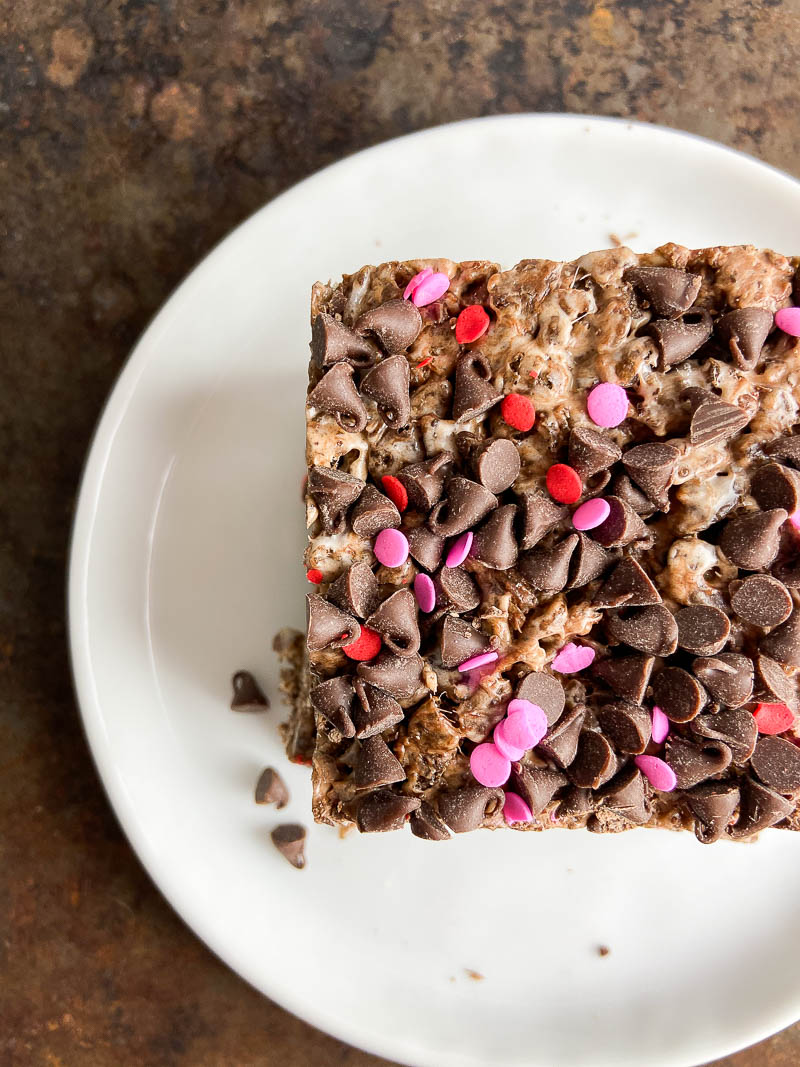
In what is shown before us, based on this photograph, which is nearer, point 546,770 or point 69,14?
point 546,770

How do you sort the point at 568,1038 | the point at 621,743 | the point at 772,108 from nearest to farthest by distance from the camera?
1. the point at 621,743
2. the point at 568,1038
3. the point at 772,108

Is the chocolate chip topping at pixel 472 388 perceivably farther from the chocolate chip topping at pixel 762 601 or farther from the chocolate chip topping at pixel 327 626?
the chocolate chip topping at pixel 762 601

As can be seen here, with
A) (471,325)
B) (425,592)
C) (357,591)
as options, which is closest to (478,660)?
(425,592)

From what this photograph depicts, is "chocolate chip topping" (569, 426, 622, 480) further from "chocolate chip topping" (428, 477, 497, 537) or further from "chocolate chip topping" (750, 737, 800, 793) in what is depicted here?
"chocolate chip topping" (750, 737, 800, 793)

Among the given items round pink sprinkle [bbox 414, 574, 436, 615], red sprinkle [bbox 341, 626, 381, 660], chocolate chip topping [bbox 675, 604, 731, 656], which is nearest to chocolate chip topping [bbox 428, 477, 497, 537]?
round pink sprinkle [bbox 414, 574, 436, 615]

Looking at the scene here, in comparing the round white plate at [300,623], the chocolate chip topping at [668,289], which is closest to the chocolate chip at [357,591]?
the round white plate at [300,623]

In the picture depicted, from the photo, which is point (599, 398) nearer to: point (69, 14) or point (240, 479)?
point (240, 479)

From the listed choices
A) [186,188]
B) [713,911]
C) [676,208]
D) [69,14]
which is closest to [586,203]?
[676,208]
